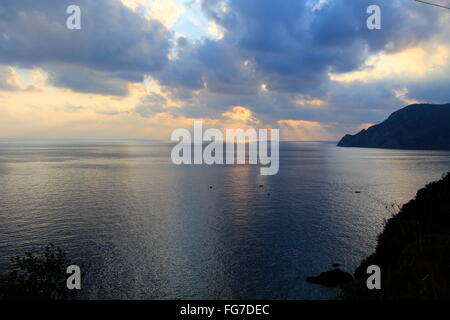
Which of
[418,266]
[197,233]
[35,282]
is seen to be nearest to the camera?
[418,266]

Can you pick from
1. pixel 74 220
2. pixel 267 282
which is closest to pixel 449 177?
pixel 267 282

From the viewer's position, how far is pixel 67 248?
4962 centimetres

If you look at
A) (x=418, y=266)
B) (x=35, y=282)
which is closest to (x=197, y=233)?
(x=35, y=282)

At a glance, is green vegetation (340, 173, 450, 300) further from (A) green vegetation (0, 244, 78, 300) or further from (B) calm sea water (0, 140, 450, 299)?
(A) green vegetation (0, 244, 78, 300)

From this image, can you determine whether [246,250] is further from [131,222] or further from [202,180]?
[202,180]

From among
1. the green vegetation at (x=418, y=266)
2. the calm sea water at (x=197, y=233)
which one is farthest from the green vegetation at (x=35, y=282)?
the green vegetation at (x=418, y=266)

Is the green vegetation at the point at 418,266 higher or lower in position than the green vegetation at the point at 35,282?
higher

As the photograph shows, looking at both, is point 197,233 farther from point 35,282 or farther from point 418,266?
point 418,266

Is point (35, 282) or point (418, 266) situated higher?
point (418, 266)

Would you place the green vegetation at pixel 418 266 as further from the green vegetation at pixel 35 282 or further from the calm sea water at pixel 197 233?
the green vegetation at pixel 35 282

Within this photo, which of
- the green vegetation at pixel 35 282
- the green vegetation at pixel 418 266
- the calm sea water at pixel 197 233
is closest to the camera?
the green vegetation at pixel 418 266

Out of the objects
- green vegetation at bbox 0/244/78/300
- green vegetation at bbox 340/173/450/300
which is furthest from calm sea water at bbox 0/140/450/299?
green vegetation at bbox 340/173/450/300

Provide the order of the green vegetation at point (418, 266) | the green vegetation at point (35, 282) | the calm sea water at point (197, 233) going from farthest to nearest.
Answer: the calm sea water at point (197, 233) → the green vegetation at point (35, 282) → the green vegetation at point (418, 266)
